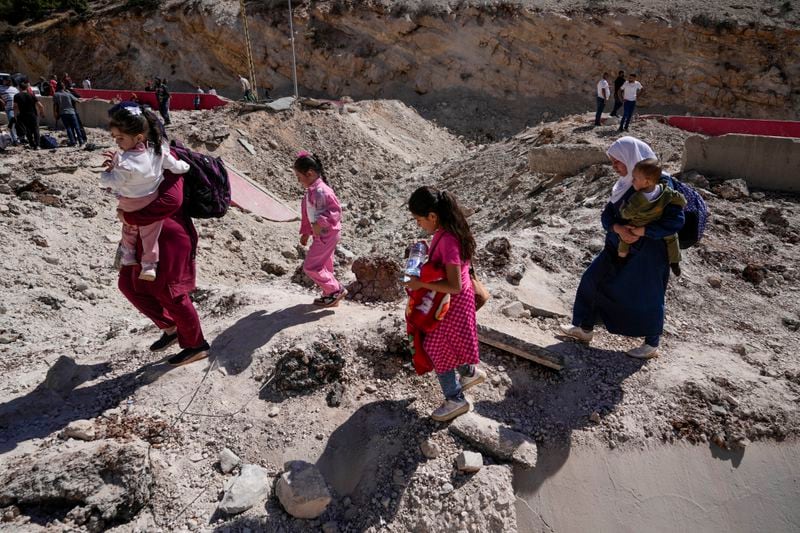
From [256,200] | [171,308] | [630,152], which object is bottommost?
[256,200]

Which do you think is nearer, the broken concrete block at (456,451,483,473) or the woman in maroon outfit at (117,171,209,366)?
the broken concrete block at (456,451,483,473)

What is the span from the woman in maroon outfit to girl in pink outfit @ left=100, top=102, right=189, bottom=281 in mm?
50

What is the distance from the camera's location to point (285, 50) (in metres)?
21.5

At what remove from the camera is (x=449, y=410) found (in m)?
2.94

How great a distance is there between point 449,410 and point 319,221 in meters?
1.76

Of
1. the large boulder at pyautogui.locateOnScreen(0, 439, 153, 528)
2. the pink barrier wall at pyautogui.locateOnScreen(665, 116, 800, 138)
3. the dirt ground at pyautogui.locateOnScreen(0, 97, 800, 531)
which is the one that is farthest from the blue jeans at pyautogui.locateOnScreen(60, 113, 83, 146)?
the pink barrier wall at pyautogui.locateOnScreen(665, 116, 800, 138)

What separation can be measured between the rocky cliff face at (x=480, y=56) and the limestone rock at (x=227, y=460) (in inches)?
623

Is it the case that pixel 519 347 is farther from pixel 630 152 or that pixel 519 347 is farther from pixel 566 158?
pixel 566 158

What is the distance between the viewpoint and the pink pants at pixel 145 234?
9.82 ft

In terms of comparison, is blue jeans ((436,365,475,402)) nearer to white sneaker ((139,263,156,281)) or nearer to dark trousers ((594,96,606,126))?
white sneaker ((139,263,156,281))

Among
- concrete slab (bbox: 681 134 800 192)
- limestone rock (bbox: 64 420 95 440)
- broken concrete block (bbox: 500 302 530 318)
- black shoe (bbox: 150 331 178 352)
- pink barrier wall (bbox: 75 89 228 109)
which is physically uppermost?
concrete slab (bbox: 681 134 800 192)

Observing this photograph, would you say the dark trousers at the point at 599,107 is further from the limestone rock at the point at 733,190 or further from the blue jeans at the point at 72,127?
the blue jeans at the point at 72,127

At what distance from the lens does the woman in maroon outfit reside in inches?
121

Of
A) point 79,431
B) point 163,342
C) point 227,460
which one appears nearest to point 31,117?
point 163,342
